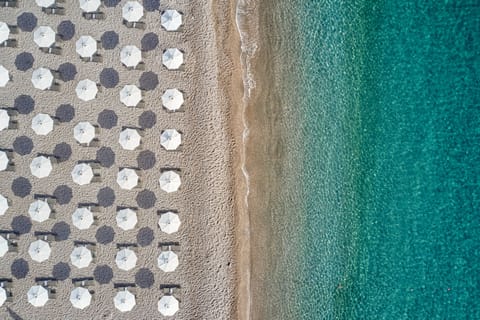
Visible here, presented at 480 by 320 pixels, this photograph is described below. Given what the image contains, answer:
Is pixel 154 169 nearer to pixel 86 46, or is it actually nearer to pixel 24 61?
pixel 86 46

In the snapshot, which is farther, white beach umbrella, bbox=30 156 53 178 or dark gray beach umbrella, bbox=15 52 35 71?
dark gray beach umbrella, bbox=15 52 35 71

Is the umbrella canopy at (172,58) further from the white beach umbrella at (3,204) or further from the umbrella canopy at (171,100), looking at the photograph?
the white beach umbrella at (3,204)

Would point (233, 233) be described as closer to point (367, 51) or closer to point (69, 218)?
point (69, 218)

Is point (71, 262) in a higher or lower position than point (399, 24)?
lower

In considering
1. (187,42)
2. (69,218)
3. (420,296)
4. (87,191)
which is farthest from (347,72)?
(69,218)

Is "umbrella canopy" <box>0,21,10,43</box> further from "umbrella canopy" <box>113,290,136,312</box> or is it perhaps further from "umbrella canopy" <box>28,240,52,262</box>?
"umbrella canopy" <box>113,290,136,312</box>

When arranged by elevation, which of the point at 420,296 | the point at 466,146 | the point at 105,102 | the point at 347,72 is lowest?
the point at 420,296

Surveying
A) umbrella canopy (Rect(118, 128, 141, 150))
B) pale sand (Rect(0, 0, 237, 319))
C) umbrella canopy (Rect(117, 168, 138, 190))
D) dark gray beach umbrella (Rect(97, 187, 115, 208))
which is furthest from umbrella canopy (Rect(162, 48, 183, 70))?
dark gray beach umbrella (Rect(97, 187, 115, 208))
